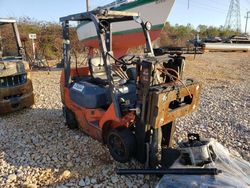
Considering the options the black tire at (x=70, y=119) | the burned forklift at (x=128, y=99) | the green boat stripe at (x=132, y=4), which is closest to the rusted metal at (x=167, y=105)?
the burned forklift at (x=128, y=99)

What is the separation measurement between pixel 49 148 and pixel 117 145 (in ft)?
4.18

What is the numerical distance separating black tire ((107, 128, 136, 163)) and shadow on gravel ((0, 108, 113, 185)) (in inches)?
8.7

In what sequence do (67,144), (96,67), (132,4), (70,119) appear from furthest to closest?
(132,4) → (70,119) → (96,67) → (67,144)

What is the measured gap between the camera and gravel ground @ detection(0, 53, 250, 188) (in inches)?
141

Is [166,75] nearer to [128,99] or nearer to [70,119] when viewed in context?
[128,99]

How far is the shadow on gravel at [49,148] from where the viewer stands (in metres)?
3.85

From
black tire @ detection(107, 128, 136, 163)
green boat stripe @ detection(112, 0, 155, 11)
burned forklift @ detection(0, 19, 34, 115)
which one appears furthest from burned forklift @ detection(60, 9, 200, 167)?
green boat stripe @ detection(112, 0, 155, 11)

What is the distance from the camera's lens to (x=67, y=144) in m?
4.56

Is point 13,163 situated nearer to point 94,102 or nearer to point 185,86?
point 94,102

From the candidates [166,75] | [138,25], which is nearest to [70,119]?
[166,75]

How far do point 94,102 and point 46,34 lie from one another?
14.0 m

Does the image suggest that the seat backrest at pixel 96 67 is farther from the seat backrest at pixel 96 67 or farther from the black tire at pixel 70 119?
the black tire at pixel 70 119

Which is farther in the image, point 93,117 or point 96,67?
point 96,67

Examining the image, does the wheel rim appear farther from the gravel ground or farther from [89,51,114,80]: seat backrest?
[89,51,114,80]: seat backrest
